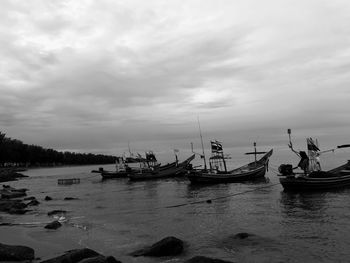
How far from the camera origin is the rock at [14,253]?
15336 millimetres

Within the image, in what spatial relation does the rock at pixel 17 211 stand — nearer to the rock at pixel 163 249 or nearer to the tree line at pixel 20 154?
the rock at pixel 163 249

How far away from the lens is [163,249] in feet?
55.9

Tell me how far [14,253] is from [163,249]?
598 centimetres

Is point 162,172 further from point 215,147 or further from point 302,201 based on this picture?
point 302,201

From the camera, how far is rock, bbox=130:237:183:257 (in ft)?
55.8

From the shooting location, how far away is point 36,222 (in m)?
27.7

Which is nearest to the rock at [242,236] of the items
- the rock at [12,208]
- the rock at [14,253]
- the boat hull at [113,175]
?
the rock at [14,253]

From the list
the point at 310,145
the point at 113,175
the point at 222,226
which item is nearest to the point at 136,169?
the point at 113,175

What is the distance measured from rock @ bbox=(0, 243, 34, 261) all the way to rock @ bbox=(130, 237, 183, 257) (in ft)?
14.5

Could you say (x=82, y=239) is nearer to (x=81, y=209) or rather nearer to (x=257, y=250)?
(x=257, y=250)

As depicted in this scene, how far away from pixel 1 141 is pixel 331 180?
134 meters

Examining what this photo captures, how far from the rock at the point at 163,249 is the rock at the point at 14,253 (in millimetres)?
4433

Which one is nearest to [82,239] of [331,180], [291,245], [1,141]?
[291,245]

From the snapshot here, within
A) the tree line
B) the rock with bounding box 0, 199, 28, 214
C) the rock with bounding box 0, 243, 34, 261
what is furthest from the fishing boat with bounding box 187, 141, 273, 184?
the tree line
